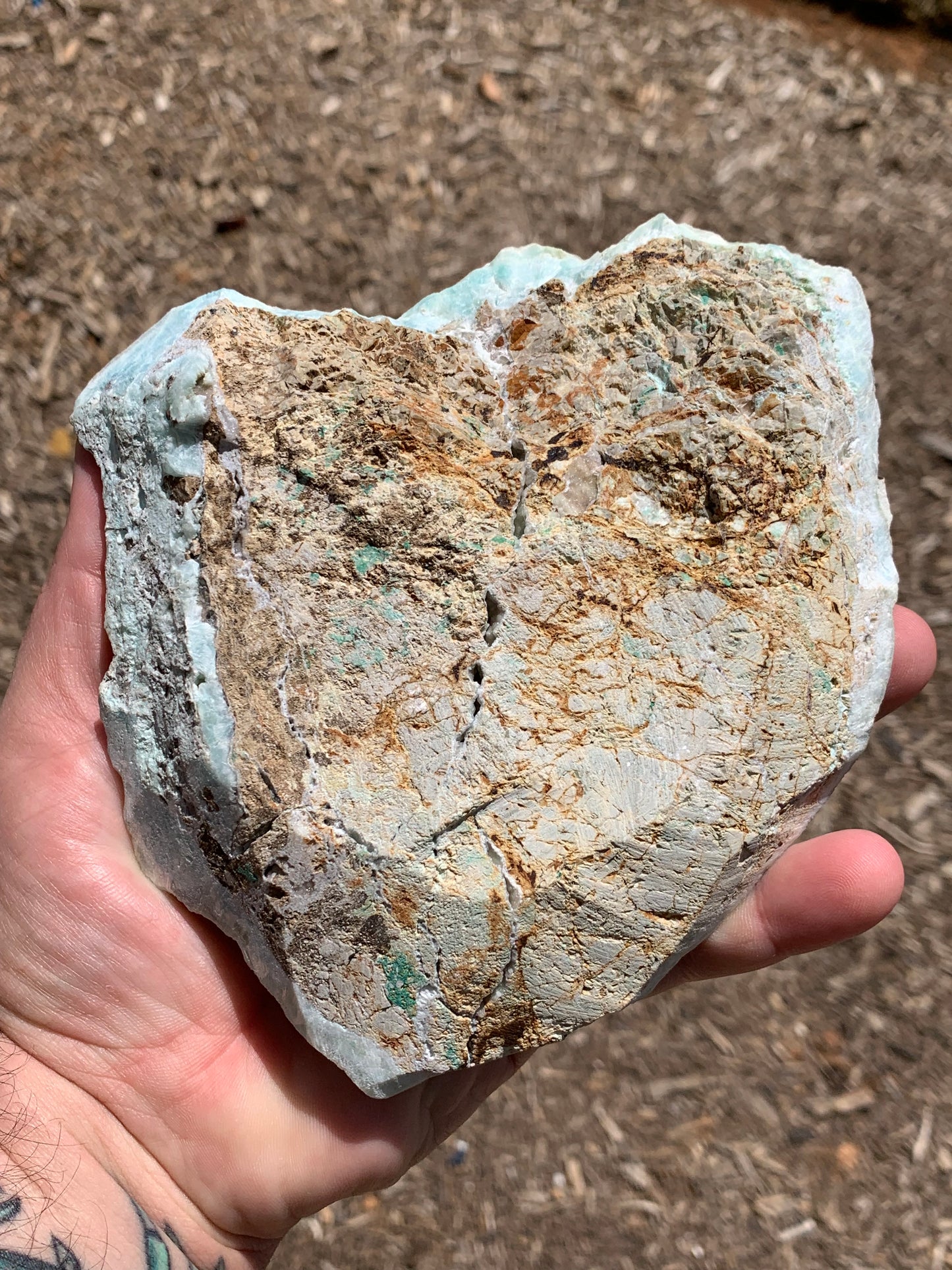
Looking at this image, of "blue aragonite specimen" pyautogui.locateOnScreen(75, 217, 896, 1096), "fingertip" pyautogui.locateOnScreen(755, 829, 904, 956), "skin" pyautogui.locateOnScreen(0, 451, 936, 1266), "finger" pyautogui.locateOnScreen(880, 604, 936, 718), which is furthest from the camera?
"finger" pyautogui.locateOnScreen(880, 604, 936, 718)

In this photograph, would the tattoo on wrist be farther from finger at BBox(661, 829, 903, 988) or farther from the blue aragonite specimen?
finger at BBox(661, 829, 903, 988)

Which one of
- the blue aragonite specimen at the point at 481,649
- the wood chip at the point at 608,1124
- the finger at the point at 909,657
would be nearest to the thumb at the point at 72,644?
the blue aragonite specimen at the point at 481,649

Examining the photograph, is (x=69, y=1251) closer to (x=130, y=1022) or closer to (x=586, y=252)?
(x=130, y=1022)

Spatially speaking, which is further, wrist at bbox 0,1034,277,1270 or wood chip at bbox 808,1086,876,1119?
wood chip at bbox 808,1086,876,1119

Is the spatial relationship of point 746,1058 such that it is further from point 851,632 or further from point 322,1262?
point 851,632

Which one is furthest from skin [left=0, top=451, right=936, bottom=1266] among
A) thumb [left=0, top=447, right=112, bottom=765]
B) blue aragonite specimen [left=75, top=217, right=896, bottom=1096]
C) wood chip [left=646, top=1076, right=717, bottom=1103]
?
wood chip [left=646, top=1076, right=717, bottom=1103]

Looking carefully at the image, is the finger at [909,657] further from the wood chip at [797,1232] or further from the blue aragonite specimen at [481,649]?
the wood chip at [797,1232]
